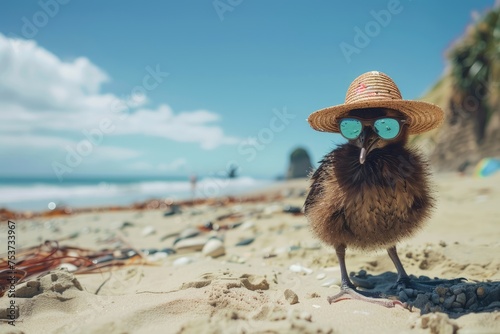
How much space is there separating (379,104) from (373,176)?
0.54m

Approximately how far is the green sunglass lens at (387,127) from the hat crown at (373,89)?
0.56 ft

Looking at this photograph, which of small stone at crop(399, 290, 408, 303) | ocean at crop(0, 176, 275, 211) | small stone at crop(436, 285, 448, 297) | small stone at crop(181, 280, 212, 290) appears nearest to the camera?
small stone at crop(436, 285, 448, 297)

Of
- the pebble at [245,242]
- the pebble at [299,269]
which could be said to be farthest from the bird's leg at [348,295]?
the pebble at [245,242]

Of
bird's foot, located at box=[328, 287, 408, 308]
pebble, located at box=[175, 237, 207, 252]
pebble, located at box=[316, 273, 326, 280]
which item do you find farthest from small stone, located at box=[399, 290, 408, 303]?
pebble, located at box=[175, 237, 207, 252]

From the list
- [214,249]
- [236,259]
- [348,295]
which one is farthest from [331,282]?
[214,249]

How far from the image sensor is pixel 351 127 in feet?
7.98

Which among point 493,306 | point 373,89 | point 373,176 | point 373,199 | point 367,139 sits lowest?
point 493,306

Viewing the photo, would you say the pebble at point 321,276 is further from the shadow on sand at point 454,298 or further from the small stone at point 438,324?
the small stone at point 438,324

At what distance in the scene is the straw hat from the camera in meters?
2.31

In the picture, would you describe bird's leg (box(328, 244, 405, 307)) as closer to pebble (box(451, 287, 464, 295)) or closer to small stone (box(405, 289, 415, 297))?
small stone (box(405, 289, 415, 297))

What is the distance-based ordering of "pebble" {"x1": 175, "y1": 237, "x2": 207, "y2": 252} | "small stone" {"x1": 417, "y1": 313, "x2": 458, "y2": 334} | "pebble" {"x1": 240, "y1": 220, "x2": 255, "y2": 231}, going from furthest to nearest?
"pebble" {"x1": 240, "y1": 220, "x2": 255, "y2": 231}, "pebble" {"x1": 175, "y1": 237, "x2": 207, "y2": 252}, "small stone" {"x1": 417, "y1": 313, "x2": 458, "y2": 334}

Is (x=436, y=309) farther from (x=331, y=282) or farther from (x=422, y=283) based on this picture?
(x=331, y=282)

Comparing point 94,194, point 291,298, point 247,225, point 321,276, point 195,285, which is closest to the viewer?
point 291,298

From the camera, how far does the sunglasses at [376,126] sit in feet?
7.69
